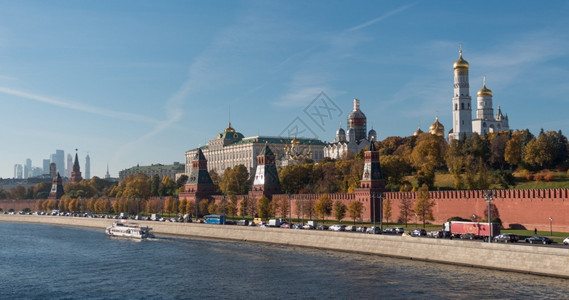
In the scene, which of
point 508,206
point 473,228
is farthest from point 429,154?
point 473,228

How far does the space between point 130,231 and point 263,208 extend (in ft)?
54.8

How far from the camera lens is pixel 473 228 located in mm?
51281

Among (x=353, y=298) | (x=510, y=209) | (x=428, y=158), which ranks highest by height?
(x=428, y=158)

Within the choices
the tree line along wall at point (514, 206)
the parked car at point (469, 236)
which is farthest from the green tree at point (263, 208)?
the parked car at point (469, 236)

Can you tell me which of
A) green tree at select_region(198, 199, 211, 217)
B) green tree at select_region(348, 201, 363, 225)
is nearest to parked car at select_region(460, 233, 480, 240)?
green tree at select_region(348, 201, 363, 225)

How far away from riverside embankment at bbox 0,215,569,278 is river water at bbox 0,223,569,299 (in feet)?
2.52

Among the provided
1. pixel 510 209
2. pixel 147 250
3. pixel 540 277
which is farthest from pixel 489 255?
pixel 147 250

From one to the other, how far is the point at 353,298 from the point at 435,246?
1296 centimetres

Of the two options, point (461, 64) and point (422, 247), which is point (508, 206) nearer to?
point (422, 247)

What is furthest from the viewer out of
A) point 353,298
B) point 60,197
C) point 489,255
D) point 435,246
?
point 60,197

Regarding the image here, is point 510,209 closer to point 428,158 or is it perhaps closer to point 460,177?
point 460,177

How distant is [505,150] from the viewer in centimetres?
8731

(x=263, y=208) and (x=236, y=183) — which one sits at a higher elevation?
(x=236, y=183)

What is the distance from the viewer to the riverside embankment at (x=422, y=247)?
122ft
